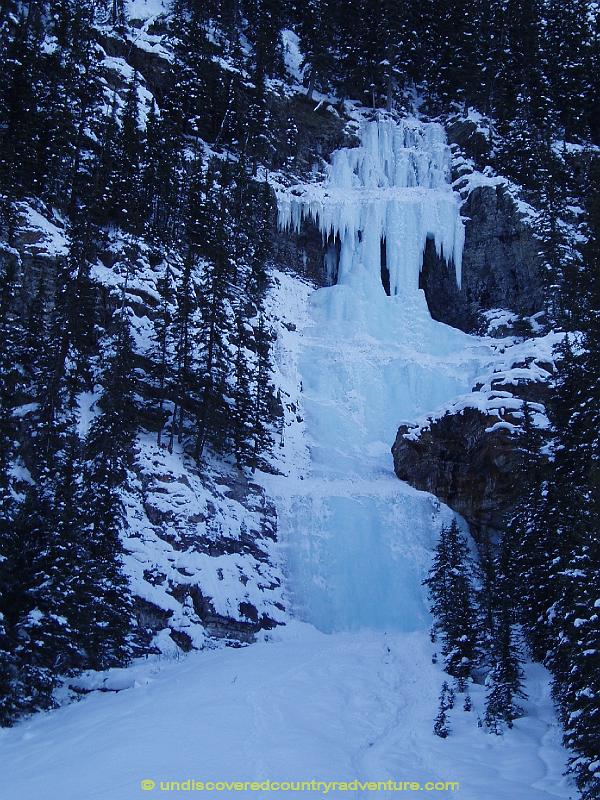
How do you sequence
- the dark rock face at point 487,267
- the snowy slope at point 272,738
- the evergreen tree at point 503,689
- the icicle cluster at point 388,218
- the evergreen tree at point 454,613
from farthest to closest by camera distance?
1. the icicle cluster at point 388,218
2. the dark rock face at point 487,267
3. the evergreen tree at point 454,613
4. the evergreen tree at point 503,689
5. the snowy slope at point 272,738

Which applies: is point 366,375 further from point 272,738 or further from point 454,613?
point 272,738

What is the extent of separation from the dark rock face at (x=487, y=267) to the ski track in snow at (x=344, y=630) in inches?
59.8

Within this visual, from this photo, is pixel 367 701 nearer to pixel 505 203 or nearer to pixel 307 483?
pixel 307 483

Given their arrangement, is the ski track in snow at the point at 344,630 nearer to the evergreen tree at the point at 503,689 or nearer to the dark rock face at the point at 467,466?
the evergreen tree at the point at 503,689

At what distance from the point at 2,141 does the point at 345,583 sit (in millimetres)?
25328

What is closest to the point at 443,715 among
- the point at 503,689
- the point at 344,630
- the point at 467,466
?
the point at 503,689

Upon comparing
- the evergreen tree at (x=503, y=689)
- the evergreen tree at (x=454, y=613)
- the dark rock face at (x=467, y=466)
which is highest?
the dark rock face at (x=467, y=466)

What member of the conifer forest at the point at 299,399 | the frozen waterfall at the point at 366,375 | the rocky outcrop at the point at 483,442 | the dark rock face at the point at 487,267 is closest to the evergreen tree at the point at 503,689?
the conifer forest at the point at 299,399

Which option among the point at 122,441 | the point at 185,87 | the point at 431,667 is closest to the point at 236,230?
the point at 185,87

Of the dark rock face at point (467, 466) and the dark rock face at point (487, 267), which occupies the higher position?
the dark rock face at point (487, 267)

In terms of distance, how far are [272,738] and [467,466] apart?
2094cm

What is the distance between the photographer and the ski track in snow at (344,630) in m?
8.03

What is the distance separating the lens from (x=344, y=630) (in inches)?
889

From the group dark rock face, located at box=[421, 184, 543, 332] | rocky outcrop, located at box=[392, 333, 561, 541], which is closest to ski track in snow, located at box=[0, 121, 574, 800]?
rocky outcrop, located at box=[392, 333, 561, 541]
